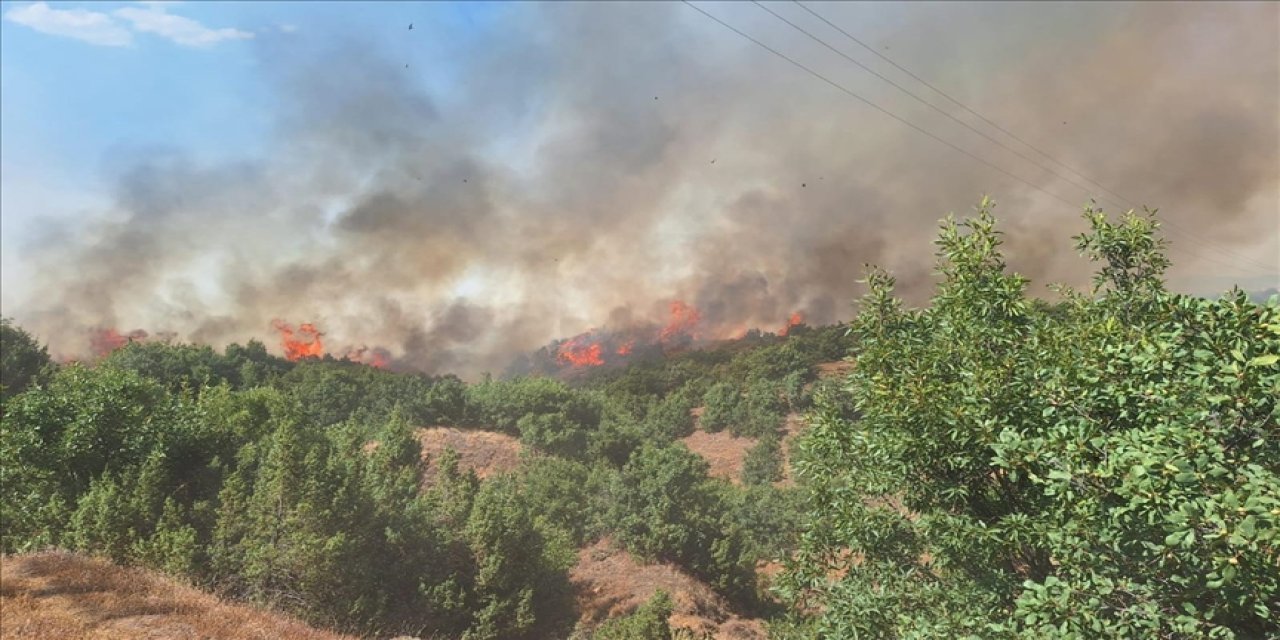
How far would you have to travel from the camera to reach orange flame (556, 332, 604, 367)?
153875 millimetres

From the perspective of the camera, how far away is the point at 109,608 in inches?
671

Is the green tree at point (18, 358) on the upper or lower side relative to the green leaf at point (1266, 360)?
upper

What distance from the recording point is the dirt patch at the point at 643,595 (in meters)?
29.2

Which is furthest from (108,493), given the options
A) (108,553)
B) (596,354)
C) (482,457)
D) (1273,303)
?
(596,354)

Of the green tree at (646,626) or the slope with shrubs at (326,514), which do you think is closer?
the green tree at (646,626)

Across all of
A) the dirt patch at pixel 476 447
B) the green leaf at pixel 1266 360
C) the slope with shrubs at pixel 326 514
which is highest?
the dirt patch at pixel 476 447

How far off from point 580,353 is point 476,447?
303 feet

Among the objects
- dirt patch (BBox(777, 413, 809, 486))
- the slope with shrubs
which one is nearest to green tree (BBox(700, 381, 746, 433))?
dirt patch (BBox(777, 413, 809, 486))

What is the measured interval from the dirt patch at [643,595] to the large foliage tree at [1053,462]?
63.4 ft

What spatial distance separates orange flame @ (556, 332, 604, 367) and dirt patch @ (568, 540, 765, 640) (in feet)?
376

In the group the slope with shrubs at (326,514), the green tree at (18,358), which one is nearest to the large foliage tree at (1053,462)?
the slope with shrubs at (326,514)

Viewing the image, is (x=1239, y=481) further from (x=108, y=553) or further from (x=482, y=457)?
(x=482, y=457)

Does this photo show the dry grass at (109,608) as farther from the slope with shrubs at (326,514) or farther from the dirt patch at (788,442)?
the dirt patch at (788,442)

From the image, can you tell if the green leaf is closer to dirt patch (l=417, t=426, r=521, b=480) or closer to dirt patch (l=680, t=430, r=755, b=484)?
dirt patch (l=417, t=426, r=521, b=480)
